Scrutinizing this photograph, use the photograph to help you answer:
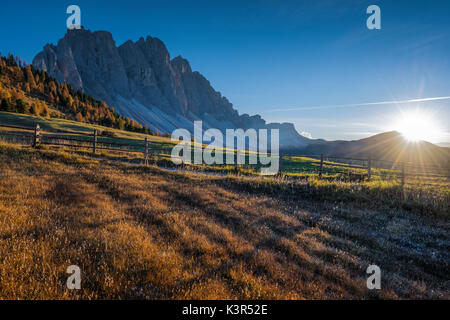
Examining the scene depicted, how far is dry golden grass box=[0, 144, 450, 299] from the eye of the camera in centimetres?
303

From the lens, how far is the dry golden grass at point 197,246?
9.95 feet

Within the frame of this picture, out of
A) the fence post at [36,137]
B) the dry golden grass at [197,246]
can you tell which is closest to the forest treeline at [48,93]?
the fence post at [36,137]

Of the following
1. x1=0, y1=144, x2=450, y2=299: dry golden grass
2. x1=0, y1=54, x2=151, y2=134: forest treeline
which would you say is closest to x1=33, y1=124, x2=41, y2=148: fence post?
x1=0, y1=144, x2=450, y2=299: dry golden grass

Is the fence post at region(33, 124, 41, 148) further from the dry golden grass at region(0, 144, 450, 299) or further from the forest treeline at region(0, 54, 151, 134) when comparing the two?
the forest treeline at region(0, 54, 151, 134)

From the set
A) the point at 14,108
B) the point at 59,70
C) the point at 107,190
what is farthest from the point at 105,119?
the point at 59,70

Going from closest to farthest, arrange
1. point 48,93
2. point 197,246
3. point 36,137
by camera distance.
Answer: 1. point 197,246
2. point 36,137
3. point 48,93

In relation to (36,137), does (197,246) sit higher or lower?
lower

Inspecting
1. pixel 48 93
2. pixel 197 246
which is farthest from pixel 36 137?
pixel 48 93

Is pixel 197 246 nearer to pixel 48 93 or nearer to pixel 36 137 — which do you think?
pixel 36 137

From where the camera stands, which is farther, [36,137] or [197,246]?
[36,137]

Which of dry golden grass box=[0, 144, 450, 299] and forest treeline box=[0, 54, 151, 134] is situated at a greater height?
forest treeline box=[0, 54, 151, 134]

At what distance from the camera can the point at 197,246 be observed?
4285 millimetres
